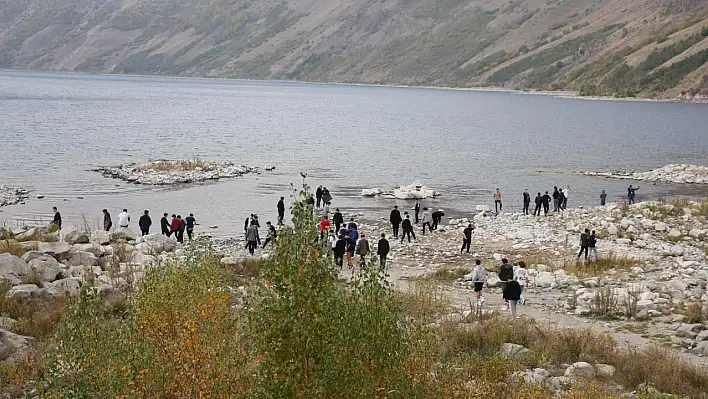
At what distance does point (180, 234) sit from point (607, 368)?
2132 cm

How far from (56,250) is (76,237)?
4.10 metres

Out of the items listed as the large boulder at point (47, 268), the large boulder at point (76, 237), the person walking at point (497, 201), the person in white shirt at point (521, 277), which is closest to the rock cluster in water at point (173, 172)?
the person walking at point (497, 201)

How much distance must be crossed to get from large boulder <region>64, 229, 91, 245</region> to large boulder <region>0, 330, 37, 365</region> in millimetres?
12730

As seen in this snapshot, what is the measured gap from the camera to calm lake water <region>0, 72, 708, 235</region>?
4659cm

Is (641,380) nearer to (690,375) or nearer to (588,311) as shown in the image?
(690,375)

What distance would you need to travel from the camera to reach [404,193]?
47844mm

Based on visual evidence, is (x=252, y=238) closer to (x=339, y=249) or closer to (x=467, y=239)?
(x=339, y=249)

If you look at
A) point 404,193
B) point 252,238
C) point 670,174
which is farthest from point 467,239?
point 670,174

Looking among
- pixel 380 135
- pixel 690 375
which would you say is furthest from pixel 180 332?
pixel 380 135

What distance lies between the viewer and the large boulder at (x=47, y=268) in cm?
1962

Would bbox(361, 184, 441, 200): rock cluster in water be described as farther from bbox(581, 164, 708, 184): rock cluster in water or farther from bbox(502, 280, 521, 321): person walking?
bbox(502, 280, 521, 321): person walking

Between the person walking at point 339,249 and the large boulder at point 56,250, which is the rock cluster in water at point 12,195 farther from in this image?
the person walking at point 339,249

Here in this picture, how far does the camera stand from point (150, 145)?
79125 mm

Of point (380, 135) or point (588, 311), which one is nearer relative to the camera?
point (588, 311)
